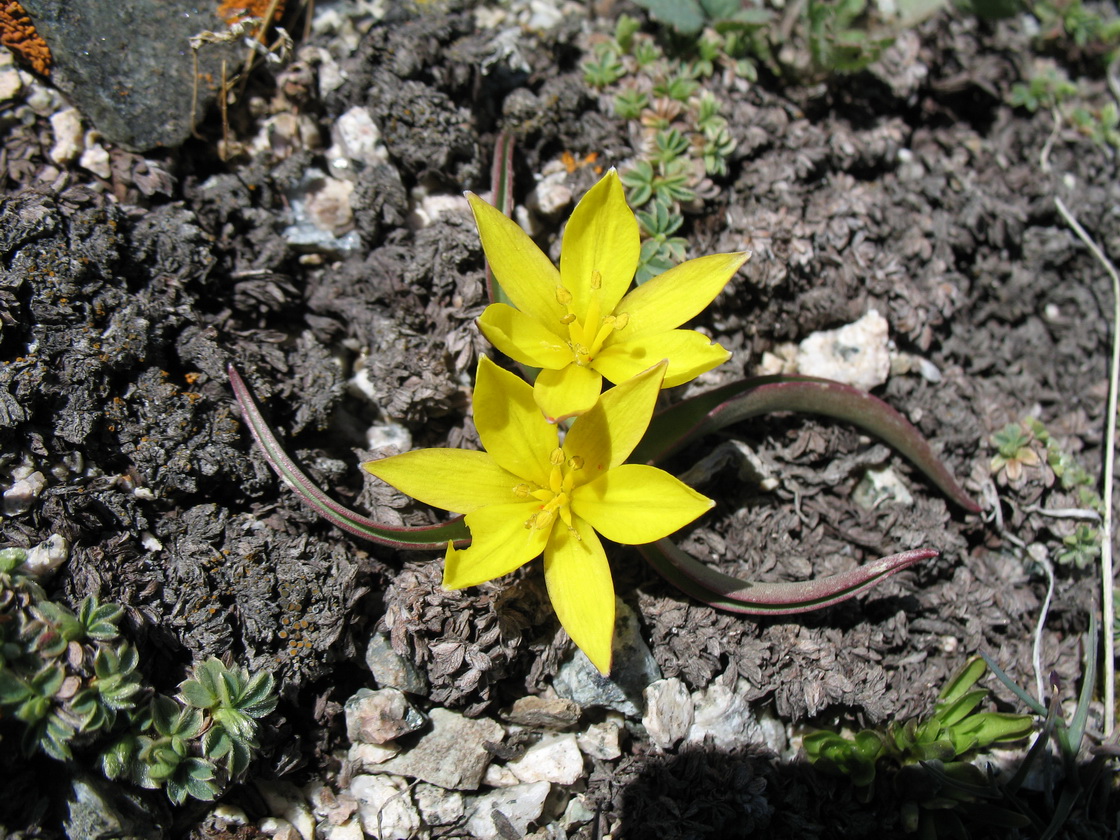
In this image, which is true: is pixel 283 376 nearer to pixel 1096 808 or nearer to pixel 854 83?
pixel 854 83

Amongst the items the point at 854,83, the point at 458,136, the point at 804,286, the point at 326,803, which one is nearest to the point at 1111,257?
the point at 854,83

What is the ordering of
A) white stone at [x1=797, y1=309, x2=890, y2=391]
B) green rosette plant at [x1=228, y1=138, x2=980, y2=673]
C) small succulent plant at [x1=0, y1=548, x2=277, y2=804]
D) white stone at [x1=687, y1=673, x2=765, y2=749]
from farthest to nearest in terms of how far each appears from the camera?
white stone at [x1=797, y1=309, x2=890, y2=391] → white stone at [x1=687, y1=673, x2=765, y2=749] → green rosette plant at [x1=228, y1=138, x2=980, y2=673] → small succulent plant at [x1=0, y1=548, x2=277, y2=804]

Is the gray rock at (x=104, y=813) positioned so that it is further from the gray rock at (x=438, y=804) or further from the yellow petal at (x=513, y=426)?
the yellow petal at (x=513, y=426)

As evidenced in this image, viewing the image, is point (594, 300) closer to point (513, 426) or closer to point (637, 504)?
point (513, 426)

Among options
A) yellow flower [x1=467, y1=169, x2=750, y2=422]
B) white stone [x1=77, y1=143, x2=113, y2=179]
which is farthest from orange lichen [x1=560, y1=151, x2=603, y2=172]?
white stone [x1=77, y1=143, x2=113, y2=179]

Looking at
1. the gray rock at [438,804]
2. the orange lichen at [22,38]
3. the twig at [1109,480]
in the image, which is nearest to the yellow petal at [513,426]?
the gray rock at [438,804]

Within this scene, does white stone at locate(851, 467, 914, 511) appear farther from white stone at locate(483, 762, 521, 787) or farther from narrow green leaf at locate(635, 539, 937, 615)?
white stone at locate(483, 762, 521, 787)
